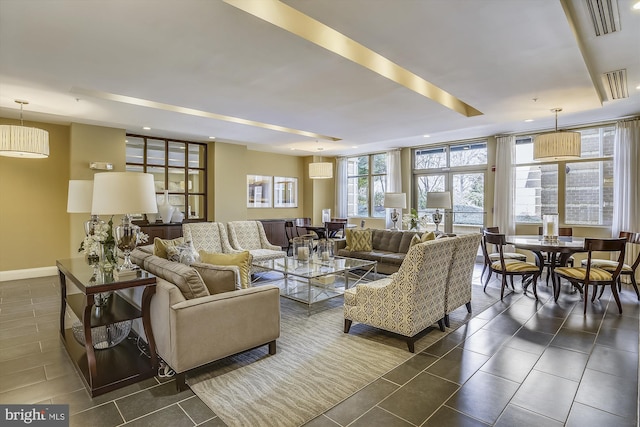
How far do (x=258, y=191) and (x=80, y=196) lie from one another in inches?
228

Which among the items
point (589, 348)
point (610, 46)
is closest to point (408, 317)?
point (589, 348)

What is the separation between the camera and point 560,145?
15.3 feet

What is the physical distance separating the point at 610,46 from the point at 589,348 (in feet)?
9.15

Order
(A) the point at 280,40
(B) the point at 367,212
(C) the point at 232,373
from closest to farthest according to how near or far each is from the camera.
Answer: (C) the point at 232,373, (A) the point at 280,40, (B) the point at 367,212

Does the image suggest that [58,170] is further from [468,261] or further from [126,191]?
[468,261]

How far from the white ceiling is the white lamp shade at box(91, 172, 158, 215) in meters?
1.20

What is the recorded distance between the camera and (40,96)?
434 centimetres

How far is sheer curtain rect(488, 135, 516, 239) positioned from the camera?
22.3 feet

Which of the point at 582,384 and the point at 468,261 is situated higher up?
the point at 468,261

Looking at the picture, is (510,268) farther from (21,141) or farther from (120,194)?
(21,141)

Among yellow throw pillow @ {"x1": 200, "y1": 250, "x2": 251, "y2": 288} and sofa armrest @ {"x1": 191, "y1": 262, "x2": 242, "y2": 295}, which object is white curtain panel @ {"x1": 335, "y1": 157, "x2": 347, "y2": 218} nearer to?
yellow throw pillow @ {"x1": 200, "y1": 250, "x2": 251, "y2": 288}

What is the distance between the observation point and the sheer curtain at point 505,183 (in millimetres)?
6793

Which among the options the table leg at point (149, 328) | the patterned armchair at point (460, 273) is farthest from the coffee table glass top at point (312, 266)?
the table leg at point (149, 328)

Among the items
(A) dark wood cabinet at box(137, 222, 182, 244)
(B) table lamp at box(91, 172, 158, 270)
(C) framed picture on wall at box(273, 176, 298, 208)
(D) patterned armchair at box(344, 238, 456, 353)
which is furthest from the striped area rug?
(C) framed picture on wall at box(273, 176, 298, 208)
